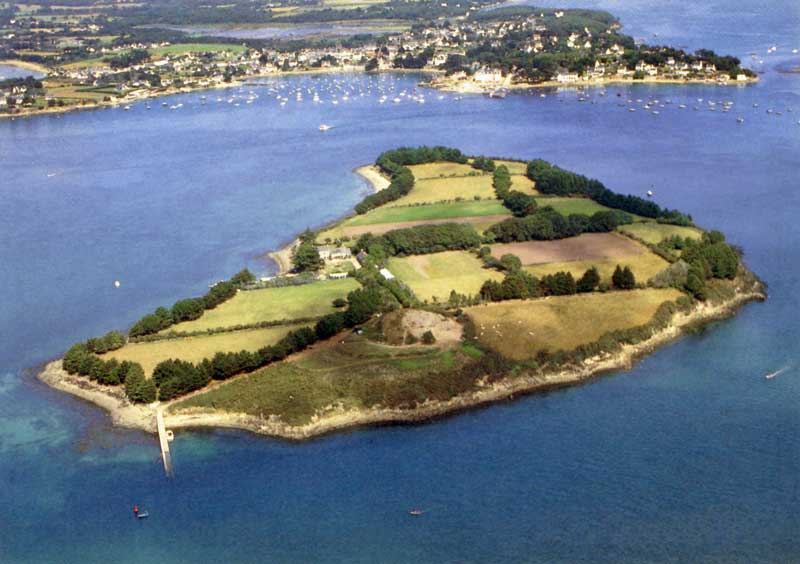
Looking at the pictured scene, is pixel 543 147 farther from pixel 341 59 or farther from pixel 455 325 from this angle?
pixel 341 59

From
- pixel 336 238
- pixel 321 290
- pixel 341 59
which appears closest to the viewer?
pixel 321 290

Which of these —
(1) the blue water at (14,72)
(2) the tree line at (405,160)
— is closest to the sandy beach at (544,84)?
(2) the tree line at (405,160)

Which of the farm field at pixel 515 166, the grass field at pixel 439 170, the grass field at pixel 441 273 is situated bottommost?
the grass field at pixel 441 273

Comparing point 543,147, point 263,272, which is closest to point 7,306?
point 263,272

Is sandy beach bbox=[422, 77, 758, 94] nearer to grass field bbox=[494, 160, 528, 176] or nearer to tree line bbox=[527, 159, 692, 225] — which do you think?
grass field bbox=[494, 160, 528, 176]

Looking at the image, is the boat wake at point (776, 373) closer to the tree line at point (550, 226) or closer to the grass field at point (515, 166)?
the tree line at point (550, 226)

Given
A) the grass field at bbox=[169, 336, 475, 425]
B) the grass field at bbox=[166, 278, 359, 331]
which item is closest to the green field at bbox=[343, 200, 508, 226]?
the grass field at bbox=[166, 278, 359, 331]
